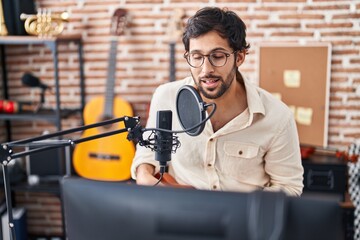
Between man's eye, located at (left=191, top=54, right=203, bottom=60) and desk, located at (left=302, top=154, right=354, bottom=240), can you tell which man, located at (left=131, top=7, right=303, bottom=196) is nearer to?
man's eye, located at (left=191, top=54, right=203, bottom=60)

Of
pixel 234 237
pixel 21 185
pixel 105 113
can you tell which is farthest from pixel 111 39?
pixel 234 237

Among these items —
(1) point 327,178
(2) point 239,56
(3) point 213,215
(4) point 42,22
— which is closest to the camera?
(3) point 213,215

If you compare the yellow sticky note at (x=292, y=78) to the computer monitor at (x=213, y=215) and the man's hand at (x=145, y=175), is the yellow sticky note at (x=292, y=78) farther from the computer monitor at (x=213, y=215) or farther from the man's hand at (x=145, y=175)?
the computer monitor at (x=213, y=215)

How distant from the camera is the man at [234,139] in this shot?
1.63m

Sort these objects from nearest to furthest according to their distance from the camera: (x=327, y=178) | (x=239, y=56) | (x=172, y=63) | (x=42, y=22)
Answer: (x=239, y=56), (x=327, y=178), (x=42, y=22), (x=172, y=63)

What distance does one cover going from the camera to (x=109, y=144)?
3.09m

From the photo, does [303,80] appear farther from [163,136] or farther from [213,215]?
[213,215]

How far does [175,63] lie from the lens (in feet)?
10.5

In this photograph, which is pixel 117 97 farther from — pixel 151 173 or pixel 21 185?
pixel 151 173

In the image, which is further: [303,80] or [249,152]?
[303,80]

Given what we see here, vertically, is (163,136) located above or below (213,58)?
below

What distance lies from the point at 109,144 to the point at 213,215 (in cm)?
240

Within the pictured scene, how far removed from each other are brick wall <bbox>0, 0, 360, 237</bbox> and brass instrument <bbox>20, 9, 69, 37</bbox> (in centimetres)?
24

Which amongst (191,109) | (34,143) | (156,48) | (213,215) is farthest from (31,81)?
(213,215)
